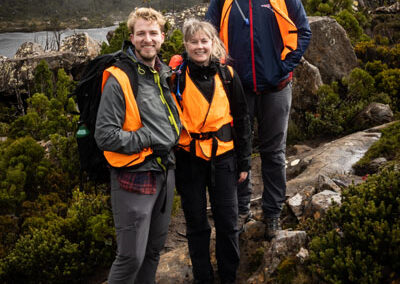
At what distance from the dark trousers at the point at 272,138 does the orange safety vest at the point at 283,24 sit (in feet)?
1.29

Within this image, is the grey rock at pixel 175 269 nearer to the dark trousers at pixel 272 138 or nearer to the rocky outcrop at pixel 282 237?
the rocky outcrop at pixel 282 237

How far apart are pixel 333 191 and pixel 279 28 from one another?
1961 mm

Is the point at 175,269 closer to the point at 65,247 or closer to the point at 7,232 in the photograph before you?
the point at 65,247

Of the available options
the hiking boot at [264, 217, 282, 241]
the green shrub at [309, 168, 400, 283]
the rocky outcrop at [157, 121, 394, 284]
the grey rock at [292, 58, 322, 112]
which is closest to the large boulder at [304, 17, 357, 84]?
the grey rock at [292, 58, 322, 112]

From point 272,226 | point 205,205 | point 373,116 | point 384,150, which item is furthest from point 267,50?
point 373,116

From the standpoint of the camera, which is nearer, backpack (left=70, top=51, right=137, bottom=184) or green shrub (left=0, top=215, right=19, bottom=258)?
backpack (left=70, top=51, right=137, bottom=184)

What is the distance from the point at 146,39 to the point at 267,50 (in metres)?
1.25

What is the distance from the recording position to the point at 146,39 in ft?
8.35

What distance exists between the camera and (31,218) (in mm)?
5062

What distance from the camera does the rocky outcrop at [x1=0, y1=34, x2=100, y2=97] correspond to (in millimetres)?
13023

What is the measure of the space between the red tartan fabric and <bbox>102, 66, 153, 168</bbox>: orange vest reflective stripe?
0.26 ft

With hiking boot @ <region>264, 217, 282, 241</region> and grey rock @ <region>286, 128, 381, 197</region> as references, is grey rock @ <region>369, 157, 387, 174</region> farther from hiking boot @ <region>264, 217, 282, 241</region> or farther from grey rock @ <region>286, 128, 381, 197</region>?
hiking boot @ <region>264, 217, 282, 241</region>

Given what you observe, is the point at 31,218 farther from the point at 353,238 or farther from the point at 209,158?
the point at 353,238

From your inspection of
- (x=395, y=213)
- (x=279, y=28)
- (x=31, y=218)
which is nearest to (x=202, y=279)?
(x=395, y=213)
